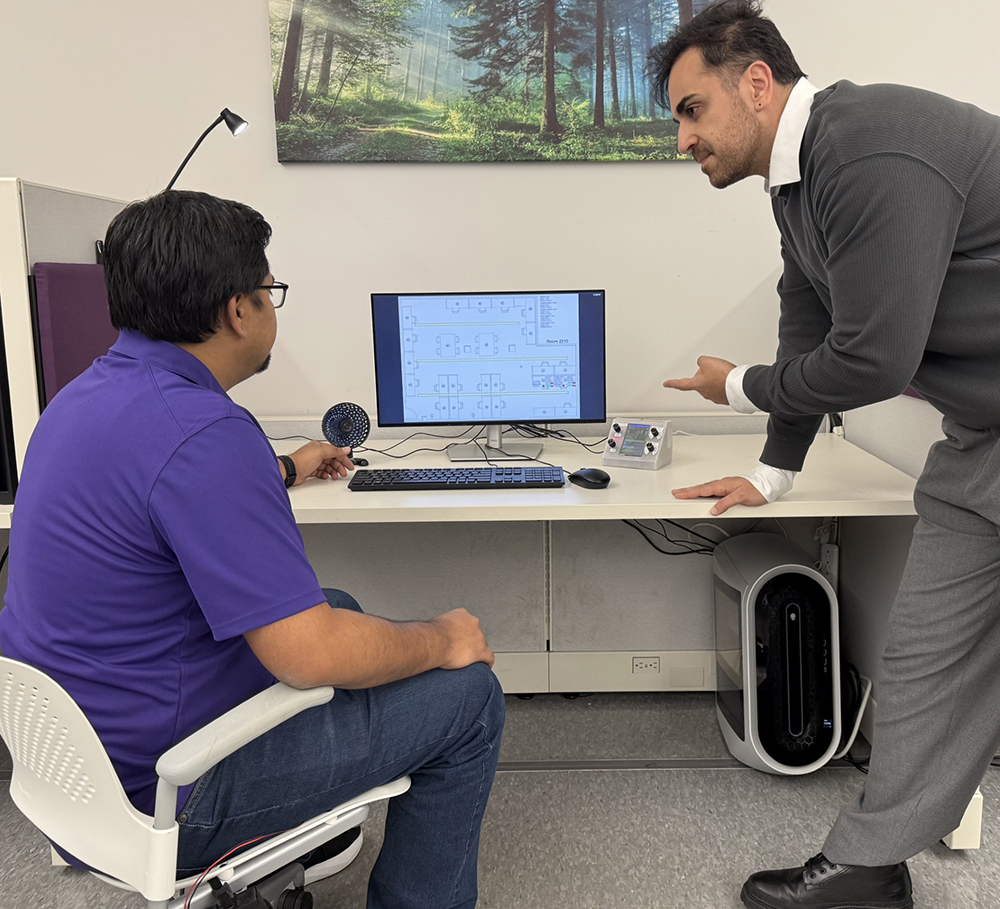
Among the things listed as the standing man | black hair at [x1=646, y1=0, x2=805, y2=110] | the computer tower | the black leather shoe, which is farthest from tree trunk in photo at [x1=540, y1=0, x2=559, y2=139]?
the black leather shoe

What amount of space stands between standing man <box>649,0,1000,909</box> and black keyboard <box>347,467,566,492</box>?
382 mm

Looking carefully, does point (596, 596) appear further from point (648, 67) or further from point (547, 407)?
point (648, 67)

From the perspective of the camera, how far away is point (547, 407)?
211cm

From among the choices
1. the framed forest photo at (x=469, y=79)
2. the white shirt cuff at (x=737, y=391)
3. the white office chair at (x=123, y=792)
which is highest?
the framed forest photo at (x=469, y=79)

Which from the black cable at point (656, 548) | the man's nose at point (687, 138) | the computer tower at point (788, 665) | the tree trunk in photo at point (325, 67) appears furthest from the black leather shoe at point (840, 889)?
the tree trunk in photo at point (325, 67)

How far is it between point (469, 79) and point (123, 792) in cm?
186

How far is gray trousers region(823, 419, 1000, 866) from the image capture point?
138 cm

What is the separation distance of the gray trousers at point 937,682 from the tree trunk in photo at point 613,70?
4.00ft

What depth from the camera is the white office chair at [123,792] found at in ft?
3.03

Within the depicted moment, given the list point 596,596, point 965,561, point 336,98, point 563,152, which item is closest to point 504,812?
point 596,596

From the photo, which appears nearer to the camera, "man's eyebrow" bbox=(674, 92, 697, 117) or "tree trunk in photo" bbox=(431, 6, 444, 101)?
"man's eyebrow" bbox=(674, 92, 697, 117)

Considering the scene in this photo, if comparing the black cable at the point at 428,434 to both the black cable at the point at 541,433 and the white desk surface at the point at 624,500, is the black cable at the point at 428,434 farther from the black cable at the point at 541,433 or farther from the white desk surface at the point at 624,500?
the white desk surface at the point at 624,500

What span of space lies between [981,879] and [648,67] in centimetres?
195

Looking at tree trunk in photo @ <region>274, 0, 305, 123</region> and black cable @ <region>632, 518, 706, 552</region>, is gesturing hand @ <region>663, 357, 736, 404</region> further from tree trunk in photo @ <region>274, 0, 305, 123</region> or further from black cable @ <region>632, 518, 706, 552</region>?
tree trunk in photo @ <region>274, 0, 305, 123</region>
